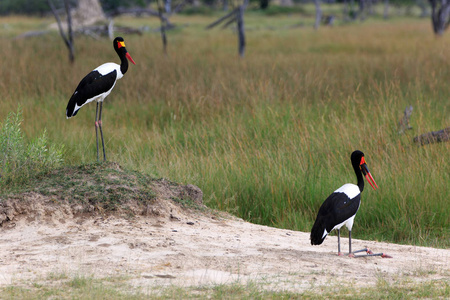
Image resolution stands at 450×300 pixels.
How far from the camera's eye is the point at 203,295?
379cm

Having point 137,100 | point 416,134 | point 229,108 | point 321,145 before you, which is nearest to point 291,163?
point 321,145

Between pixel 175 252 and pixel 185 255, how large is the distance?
0.10 meters

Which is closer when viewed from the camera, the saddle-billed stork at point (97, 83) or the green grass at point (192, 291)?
the green grass at point (192, 291)

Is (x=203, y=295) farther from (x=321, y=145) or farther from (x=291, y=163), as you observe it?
(x=321, y=145)

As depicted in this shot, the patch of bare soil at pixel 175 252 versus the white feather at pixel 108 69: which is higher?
the white feather at pixel 108 69

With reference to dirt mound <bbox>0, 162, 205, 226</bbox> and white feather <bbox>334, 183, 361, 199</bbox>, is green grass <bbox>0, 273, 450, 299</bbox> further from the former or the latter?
dirt mound <bbox>0, 162, 205, 226</bbox>

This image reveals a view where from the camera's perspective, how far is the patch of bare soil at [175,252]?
13.7ft

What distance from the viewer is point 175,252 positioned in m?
4.61

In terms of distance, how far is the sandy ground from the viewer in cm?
417

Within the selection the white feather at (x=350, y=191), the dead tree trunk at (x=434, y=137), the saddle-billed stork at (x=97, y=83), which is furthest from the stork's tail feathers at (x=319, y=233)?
the dead tree trunk at (x=434, y=137)

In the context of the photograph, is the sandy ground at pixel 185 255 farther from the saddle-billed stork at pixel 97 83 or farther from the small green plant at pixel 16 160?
the saddle-billed stork at pixel 97 83

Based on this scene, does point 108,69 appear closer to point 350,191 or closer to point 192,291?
point 350,191

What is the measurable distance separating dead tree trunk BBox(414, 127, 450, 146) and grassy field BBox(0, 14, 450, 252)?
0.10 m

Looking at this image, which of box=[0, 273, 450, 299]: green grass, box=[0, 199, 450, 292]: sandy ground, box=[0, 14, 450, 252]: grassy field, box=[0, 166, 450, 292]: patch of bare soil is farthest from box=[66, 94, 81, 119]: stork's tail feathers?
box=[0, 273, 450, 299]: green grass
